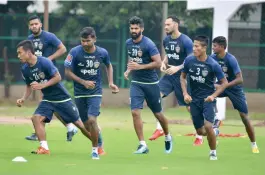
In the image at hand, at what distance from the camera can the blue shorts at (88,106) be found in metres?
14.3

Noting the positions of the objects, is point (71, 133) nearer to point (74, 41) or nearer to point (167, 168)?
point (167, 168)

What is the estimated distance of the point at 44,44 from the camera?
17234 millimetres

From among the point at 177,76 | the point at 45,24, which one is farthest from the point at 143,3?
the point at 177,76

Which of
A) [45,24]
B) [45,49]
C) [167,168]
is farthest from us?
[45,24]

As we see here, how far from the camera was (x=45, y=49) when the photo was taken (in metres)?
17.3

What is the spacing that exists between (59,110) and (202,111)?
228cm

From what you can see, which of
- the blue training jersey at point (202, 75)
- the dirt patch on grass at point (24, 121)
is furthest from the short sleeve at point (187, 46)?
the dirt patch on grass at point (24, 121)

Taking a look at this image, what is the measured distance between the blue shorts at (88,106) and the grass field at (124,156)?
2.12 ft

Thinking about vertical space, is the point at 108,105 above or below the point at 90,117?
below

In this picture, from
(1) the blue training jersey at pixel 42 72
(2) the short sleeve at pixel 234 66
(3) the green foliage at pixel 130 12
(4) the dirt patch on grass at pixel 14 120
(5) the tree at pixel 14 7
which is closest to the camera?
(1) the blue training jersey at pixel 42 72

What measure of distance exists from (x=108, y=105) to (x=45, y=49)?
40.1ft

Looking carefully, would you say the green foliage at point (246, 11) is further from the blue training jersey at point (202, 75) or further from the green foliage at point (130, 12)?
the blue training jersey at point (202, 75)

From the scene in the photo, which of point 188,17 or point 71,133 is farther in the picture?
point 188,17

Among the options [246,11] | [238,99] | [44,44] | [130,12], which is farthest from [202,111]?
[130,12]
